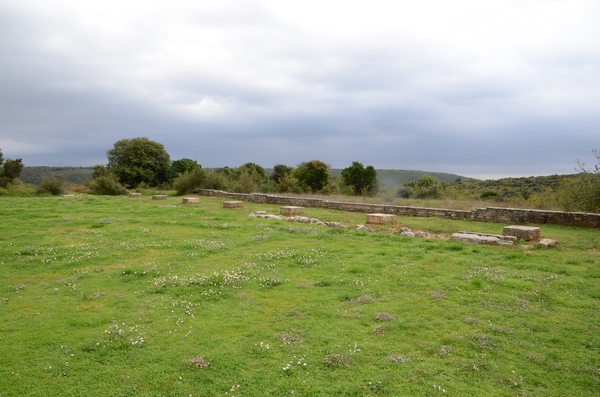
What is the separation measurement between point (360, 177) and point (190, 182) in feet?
50.1

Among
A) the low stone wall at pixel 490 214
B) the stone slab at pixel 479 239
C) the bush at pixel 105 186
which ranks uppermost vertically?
the bush at pixel 105 186

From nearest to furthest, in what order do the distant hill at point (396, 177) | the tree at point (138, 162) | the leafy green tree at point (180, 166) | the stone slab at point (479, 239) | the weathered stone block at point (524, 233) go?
the stone slab at point (479, 239), the weathered stone block at point (524, 233), the distant hill at point (396, 177), the tree at point (138, 162), the leafy green tree at point (180, 166)

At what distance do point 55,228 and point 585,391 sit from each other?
1513cm

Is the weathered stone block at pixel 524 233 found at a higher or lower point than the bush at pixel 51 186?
lower

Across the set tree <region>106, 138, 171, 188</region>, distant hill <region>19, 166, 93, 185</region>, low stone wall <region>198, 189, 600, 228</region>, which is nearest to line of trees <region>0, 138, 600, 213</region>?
tree <region>106, 138, 171, 188</region>

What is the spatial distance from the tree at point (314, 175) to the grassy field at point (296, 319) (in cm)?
2686

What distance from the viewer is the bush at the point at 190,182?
32.3 meters

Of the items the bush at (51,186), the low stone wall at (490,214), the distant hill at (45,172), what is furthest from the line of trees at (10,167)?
the low stone wall at (490,214)

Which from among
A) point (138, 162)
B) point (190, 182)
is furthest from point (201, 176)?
point (138, 162)

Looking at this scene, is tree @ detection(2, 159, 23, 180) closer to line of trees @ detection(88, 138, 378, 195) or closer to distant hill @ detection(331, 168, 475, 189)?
line of trees @ detection(88, 138, 378, 195)

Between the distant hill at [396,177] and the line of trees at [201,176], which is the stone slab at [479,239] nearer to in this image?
the line of trees at [201,176]

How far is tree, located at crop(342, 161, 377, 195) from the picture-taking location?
3500cm

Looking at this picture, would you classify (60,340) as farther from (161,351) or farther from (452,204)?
(452,204)

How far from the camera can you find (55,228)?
532 inches
